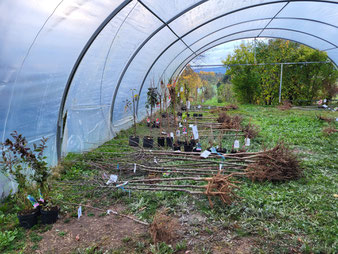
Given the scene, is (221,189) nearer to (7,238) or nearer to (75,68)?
(7,238)

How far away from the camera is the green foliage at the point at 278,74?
12809 millimetres

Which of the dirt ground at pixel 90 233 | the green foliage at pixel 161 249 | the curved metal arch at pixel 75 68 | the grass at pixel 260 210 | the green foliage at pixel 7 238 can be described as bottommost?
the dirt ground at pixel 90 233

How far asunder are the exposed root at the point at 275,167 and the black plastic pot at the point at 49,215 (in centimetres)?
262

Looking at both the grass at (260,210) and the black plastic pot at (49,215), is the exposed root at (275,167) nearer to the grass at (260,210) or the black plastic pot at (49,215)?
the grass at (260,210)

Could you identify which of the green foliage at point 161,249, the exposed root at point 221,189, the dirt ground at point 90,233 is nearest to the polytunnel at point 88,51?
the dirt ground at point 90,233

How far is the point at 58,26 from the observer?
11.4ft

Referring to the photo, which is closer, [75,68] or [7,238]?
[7,238]

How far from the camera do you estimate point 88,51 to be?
14.9 ft

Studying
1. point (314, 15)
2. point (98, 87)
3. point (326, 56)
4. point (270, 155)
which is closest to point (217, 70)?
point (326, 56)

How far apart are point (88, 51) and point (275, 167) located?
3.79m

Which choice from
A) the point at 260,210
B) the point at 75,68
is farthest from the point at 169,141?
the point at 260,210

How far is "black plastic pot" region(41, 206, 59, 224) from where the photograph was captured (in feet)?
9.00

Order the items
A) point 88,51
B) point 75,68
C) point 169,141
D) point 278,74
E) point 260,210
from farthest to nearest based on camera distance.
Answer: point 278,74 → point 169,141 → point 88,51 → point 75,68 → point 260,210

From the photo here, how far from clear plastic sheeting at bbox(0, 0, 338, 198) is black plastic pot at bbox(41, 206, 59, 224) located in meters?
1.19
